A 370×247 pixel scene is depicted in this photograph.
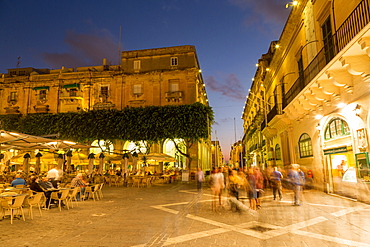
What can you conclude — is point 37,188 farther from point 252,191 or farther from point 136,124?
point 136,124

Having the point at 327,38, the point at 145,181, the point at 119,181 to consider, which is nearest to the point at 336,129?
the point at 327,38

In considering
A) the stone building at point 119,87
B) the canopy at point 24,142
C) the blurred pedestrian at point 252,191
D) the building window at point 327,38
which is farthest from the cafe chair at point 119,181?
the building window at point 327,38

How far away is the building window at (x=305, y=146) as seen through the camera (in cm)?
1526

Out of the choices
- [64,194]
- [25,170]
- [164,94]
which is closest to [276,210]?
[64,194]

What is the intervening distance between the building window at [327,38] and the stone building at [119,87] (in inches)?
787

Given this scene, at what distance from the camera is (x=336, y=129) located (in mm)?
12188

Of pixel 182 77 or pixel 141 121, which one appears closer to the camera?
pixel 141 121

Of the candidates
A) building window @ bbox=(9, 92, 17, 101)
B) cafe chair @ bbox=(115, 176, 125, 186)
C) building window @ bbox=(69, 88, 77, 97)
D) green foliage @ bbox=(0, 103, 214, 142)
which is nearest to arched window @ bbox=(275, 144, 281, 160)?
green foliage @ bbox=(0, 103, 214, 142)

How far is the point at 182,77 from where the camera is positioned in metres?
32.8

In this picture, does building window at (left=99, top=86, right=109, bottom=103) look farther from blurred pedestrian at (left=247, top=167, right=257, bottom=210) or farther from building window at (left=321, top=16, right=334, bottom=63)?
blurred pedestrian at (left=247, top=167, right=257, bottom=210)

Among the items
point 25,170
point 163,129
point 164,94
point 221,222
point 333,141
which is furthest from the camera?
point 164,94

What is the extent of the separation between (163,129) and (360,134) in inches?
761

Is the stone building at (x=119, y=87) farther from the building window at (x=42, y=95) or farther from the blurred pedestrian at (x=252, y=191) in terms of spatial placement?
the blurred pedestrian at (x=252, y=191)

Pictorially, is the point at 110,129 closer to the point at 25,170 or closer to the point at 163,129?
the point at 163,129
